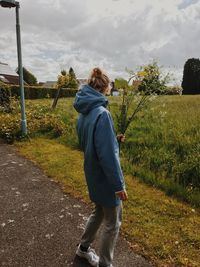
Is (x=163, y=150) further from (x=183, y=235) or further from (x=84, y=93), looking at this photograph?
(x=84, y=93)

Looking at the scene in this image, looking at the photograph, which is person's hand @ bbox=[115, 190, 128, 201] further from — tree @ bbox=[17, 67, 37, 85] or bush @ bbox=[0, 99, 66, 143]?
tree @ bbox=[17, 67, 37, 85]

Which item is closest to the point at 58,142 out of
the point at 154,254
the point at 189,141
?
the point at 189,141

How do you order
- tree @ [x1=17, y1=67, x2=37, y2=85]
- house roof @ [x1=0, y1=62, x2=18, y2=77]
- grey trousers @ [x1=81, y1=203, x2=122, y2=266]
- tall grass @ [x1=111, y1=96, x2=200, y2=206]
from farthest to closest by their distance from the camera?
tree @ [x1=17, y1=67, x2=37, y2=85] → house roof @ [x1=0, y1=62, x2=18, y2=77] → tall grass @ [x1=111, y1=96, x2=200, y2=206] → grey trousers @ [x1=81, y1=203, x2=122, y2=266]

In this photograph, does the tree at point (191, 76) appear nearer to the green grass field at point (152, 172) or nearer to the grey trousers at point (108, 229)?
the green grass field at point (152, 172)

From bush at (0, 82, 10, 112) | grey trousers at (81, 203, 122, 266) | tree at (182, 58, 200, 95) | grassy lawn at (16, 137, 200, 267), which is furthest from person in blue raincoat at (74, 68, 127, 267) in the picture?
tree at (182, 58, 200, 95)

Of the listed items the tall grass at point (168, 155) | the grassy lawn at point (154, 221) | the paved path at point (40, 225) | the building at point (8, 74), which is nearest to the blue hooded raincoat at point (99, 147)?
the paved path at point (40, 225)

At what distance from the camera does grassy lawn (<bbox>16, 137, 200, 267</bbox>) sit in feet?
13.2

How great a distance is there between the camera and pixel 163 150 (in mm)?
7488

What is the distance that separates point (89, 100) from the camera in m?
3.21

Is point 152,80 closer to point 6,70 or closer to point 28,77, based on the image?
point 6,70

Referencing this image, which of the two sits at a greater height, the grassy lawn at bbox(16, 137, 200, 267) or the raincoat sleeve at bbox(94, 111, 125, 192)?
the raincoat sleeve at bbox(94, 111, 125, 192)

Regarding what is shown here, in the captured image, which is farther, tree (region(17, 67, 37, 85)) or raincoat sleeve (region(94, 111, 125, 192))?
tree (region(17, 67, 37, 85))

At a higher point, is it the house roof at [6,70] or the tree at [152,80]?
the house roof at [6,70]

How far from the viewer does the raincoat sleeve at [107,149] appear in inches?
121
